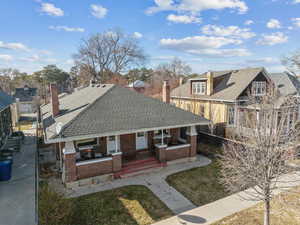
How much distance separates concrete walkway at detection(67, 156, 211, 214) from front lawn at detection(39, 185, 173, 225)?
0.37 metres

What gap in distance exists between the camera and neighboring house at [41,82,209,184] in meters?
9.49

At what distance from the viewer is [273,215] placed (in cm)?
738

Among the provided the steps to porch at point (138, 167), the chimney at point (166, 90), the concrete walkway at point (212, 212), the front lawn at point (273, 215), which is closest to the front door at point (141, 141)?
the steps to porch at point (138, 167)

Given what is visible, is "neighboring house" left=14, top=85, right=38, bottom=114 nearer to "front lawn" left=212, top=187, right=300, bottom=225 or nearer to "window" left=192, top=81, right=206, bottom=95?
"window" left=192, top=81, right=206, bottom=95

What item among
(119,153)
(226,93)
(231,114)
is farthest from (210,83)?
(119,153)

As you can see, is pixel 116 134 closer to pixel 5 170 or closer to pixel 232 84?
pixel 5 170

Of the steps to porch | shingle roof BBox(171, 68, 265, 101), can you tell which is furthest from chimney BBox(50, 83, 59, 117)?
shingle roof BBox(171, 68, 265, 101)

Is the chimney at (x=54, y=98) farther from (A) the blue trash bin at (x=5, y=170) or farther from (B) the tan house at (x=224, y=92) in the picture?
(B) the tan house at (x=224, y=92)

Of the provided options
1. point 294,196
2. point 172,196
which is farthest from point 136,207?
point 294,196

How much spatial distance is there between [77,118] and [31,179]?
423cm

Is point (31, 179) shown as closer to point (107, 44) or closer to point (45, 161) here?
point (45, 161)

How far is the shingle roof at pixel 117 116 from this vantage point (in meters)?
9.74

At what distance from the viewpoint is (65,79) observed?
67.5 metres

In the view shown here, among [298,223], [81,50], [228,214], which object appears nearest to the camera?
[298,223]
